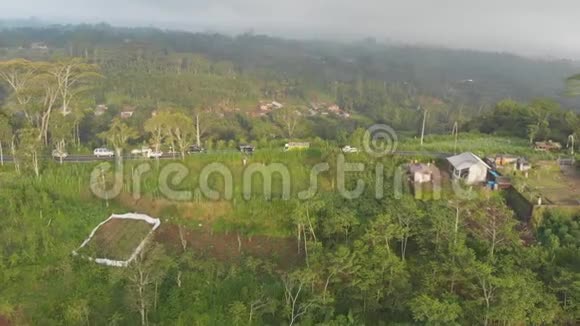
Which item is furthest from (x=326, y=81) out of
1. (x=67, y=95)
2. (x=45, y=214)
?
(x=45, y=214)

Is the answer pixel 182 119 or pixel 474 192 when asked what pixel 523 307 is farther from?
pixel 182 119

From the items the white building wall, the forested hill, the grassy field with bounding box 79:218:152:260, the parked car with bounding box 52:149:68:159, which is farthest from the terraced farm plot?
the forested hill

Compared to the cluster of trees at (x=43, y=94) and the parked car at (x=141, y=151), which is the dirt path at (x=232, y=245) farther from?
the cluster of trees at (x=43, y=94)

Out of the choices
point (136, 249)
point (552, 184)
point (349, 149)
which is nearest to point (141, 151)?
point (136, 249)

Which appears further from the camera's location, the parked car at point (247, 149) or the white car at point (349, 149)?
the parked car at point (247, 149)

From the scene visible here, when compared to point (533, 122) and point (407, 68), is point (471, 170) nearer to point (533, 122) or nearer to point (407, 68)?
point (533, 122)

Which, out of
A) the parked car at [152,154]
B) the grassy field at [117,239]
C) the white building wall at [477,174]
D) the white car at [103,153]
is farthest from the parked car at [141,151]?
the white building wall at [477,174]
